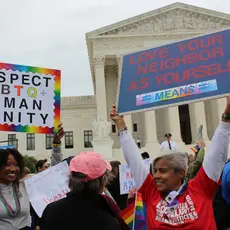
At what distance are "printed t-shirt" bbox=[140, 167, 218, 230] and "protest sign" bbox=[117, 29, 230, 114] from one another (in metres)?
1.49

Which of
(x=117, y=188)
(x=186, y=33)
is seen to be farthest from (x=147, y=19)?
(x=117, y=188)

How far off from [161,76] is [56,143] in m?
1.59

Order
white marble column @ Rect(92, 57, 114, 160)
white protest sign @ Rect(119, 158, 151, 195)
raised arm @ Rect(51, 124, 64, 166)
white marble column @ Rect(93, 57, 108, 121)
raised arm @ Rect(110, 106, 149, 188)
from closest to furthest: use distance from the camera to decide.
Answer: raised arm @ Rect(110, 106, 149, 188), raised arm @ Rect(51, 124, 64, 166), white protest sign @ Rect(119, 158, 151, 195), white marble column @ Rect(92, 57, 114, 160), white marble column @ Rect(93, 57, 108, 121)

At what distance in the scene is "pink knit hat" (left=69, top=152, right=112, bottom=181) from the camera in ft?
8.67

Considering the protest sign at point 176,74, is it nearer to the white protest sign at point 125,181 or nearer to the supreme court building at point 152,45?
the white protest sign at point 125,181

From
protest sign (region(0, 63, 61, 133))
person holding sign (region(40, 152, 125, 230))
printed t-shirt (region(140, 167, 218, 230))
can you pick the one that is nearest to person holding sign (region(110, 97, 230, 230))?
printed t-shirt (region(140, 167, 218, 230))

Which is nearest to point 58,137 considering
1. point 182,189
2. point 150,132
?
point 182,189

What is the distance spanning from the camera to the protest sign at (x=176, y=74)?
4.20 meters

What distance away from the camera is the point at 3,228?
3543mm

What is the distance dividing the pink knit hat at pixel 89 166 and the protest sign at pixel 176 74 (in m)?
1.62

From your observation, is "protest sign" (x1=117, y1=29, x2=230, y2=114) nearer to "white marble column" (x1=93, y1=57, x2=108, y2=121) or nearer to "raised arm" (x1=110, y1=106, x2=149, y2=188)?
"raised arm" (x1=110, y1=106, x2=149, y2=188)

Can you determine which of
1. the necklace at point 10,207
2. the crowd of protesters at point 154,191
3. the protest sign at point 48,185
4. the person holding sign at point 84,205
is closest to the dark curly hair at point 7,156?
the necklace at point 10,207

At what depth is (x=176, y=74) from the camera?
441 centimetres

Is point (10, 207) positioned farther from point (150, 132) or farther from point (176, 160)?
point (150, 132)
